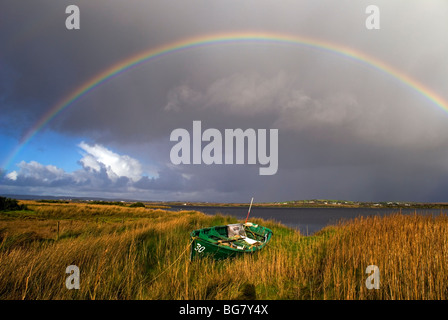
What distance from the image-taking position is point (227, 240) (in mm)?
12812

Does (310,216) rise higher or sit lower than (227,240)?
lower

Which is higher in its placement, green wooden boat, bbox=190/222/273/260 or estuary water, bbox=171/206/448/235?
green wooden boat, bbox=190/222/273/260

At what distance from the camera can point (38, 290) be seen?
5172mm

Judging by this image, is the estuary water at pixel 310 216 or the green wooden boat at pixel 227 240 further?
the estuary water at pixel 310 216

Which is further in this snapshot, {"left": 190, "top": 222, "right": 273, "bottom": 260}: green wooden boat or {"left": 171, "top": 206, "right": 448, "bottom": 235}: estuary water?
{"left": 171, "top": 206, "right": 448, "bottom": 235}: estuary water

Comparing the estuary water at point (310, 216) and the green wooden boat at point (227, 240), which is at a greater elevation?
the green wooden boat at point (227, 240)

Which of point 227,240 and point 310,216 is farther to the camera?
point 310,216

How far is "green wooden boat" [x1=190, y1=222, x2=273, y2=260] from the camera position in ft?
32.8

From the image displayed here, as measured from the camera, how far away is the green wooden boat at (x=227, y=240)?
10000mm
